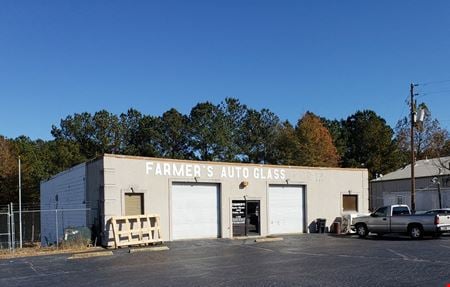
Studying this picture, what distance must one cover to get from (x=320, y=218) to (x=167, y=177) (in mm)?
11719

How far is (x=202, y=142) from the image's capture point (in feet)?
228

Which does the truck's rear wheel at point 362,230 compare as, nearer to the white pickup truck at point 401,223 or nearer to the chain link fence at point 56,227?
the white pickup truck at point 401,223

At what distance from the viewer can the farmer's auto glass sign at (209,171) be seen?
93.7 ft

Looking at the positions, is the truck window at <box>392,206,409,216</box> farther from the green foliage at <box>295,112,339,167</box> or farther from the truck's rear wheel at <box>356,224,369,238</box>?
the green foliage at <box>295,112,339,167</box>

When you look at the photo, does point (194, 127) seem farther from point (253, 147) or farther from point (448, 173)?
point (448, 173)

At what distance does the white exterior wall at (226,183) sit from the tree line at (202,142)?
93.0 feet

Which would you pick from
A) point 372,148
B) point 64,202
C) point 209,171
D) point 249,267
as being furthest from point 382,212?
point 372,148

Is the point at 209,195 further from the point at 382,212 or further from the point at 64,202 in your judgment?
the point at 64,202

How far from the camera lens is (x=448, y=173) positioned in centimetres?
5066

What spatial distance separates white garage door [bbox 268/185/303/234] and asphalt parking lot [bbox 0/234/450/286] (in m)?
8.75

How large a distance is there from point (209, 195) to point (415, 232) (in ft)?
37.4

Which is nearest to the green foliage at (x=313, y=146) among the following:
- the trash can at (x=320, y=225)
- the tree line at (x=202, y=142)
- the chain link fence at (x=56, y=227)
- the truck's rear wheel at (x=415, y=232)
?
the tree line at (x=202, y=142)

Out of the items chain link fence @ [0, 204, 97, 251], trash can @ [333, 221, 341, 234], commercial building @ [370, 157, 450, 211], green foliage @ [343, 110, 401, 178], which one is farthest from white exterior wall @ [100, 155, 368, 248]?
green foliage @ [343, 110, 401, 178]

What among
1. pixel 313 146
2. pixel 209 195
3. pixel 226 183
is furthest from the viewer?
pixel 313 146
